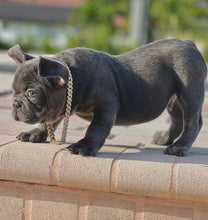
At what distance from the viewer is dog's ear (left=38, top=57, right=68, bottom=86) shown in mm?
2471

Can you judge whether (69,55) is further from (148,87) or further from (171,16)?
(171,16)

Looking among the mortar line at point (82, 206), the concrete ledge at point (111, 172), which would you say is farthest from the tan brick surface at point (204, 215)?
the mortar line at point (82, 206)

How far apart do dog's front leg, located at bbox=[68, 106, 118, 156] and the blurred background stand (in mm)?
12840

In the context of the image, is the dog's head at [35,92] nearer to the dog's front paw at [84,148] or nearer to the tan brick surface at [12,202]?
the dog's front paw at [84,148]

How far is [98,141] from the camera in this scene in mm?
2719

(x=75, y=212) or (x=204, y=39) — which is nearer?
(x=75, y=212)

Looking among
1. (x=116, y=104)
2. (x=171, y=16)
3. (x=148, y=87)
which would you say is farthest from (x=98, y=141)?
(x=171, y=16)

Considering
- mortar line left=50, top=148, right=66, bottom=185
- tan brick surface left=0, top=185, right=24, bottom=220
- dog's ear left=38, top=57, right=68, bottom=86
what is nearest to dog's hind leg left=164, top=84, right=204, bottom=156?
mortar line left=50, top=148, right=66, bottom=185

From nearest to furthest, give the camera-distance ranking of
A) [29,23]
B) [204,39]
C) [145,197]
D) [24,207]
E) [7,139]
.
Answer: [145,197] → [24,207] → [7,139] → [204,39] → [29,23]

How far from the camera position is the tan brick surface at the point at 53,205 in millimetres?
2654

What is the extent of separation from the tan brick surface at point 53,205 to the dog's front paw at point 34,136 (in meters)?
0.42

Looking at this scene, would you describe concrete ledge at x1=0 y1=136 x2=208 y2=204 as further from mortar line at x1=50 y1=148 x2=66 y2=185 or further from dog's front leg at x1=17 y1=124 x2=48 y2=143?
dog's front leg at x1=17 y1=124 x2=48 y2=143

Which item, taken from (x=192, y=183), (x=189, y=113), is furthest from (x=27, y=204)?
(x=189, y=113)

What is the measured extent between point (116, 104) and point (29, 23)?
39641 mm
